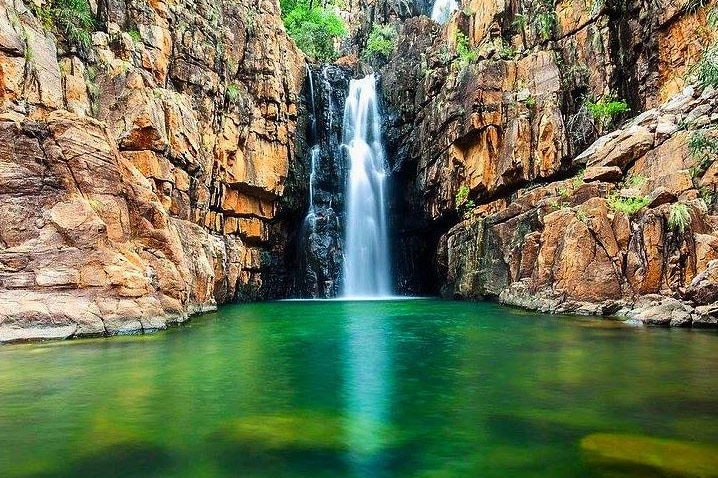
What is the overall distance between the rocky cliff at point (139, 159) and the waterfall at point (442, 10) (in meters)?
15.4

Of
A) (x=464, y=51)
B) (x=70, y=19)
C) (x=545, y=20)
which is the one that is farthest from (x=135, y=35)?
(x=545, y=20)

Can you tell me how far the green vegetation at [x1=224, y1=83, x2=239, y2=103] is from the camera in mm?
29225

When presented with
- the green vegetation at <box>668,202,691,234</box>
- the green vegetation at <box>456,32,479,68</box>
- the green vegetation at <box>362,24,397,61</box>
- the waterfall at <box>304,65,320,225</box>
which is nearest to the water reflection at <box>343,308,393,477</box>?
the green vegetation at <box>668,202,691,234</box>

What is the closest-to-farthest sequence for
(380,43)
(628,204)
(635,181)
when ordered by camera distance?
(628,204)
(635,181)
(380,43)

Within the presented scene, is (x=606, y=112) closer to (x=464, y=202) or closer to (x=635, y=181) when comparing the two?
(x=635, y=181)

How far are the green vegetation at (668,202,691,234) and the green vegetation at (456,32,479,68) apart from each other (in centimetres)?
1752

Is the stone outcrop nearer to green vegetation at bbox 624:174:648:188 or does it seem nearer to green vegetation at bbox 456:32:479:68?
green vegetation at bbox 624:174:648:188

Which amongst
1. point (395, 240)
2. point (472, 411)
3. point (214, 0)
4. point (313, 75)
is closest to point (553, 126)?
point (395, 240)

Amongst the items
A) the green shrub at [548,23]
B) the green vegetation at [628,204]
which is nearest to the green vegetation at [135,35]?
the green shrub at [548,23]

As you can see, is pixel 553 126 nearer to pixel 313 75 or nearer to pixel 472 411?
pixel 313 75

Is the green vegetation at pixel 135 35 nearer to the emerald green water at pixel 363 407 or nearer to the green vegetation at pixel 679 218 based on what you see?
the emerald green water at pixel 363 407

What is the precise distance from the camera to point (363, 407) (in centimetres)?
703

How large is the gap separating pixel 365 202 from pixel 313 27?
18576 millimetres

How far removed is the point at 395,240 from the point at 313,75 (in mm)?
13640
